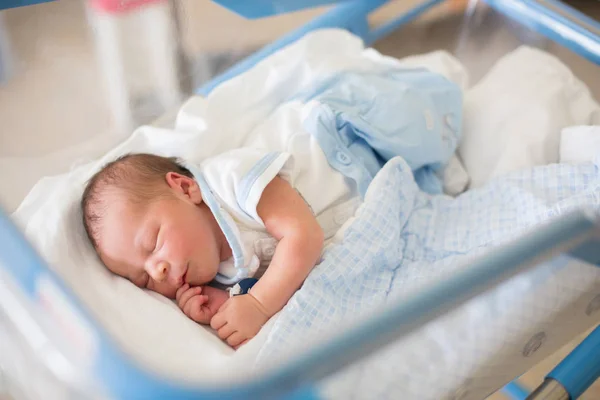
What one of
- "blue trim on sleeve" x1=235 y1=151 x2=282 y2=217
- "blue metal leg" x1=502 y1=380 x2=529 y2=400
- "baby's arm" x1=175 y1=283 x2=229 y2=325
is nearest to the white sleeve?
"blue trim on sleeve" x1=235 y1=151 x2=282 y2=217

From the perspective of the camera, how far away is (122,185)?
0.74 metres

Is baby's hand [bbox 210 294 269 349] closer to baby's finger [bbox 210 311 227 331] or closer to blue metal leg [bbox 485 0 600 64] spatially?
baby's finger [bbox 210 311 227 331]

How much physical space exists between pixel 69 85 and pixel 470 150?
0.67m

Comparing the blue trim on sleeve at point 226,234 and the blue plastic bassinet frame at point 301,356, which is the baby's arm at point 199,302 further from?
the blue plastic bassinet frame at point 301,356

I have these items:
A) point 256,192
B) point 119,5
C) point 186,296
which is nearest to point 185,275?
point 186,296

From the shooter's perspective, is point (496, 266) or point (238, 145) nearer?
point (496, 266)

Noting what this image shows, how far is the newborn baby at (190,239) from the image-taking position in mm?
715

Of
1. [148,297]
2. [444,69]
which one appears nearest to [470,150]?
[444,69]

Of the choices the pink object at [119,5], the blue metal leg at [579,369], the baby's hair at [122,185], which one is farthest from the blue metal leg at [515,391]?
the pink object at [119,5]

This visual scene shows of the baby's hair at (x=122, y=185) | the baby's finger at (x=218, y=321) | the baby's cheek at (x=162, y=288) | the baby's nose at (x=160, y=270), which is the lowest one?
the baby's finger at (x=218, y=321)

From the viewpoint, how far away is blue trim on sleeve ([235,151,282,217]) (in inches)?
29.7

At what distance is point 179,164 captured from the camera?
0.84 metres

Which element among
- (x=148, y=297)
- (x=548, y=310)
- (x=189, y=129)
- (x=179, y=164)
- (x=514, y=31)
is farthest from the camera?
(x=514, y=31)

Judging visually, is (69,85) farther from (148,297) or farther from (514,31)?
(514,31)
